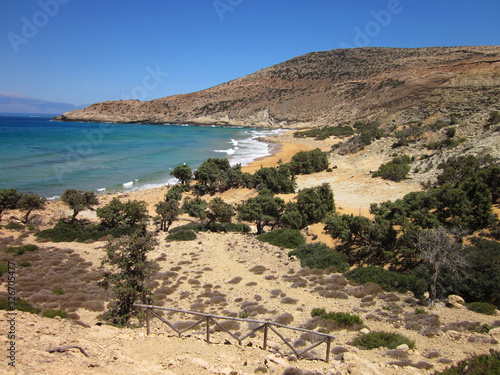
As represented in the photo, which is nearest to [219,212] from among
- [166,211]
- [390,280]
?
[166,211]

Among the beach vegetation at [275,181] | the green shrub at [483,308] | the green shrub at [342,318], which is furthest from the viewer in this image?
the beach vegetation at [275,181]

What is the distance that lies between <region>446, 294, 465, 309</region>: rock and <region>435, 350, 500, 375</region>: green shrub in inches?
177

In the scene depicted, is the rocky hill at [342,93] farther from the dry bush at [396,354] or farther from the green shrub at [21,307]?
the green shrub at [21,307]

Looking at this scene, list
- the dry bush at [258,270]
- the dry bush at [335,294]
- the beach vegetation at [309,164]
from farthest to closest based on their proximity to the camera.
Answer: the beach vegetation at [309,164], the dry bush at [258,270], the dry bush at [335,294]

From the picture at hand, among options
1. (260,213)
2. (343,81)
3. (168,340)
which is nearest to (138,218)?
(260,213)

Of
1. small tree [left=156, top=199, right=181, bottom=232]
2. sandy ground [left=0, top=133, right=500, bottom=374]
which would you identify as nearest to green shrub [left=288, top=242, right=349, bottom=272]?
sandy ground [left=0, top=133, right=500, bottom=374]

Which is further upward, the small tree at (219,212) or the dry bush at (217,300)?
the small tree at (219,212)

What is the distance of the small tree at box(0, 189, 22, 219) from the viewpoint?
2320 cm

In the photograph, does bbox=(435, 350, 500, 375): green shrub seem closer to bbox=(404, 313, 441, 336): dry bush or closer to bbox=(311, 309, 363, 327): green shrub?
bbox=(404, 313, 441, 336): dry bush

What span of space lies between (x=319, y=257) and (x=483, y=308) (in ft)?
22.6

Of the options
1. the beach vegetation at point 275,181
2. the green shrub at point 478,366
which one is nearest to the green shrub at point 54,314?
the green shrub at point 478,366

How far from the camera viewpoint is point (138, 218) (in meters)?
22.9

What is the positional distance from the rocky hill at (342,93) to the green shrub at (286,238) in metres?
33.3

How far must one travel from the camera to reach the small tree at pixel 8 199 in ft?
76.1
